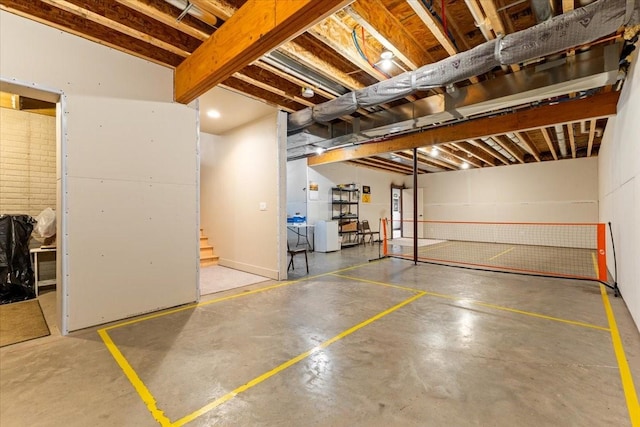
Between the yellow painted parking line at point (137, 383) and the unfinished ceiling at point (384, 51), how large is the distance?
2.68m

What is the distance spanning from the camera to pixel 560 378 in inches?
77.2

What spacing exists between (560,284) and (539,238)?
6.07 meters

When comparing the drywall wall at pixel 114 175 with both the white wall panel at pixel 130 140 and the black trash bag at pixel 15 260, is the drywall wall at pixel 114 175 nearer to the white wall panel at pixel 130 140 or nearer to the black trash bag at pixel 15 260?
the white wall panel at pixel 130 140

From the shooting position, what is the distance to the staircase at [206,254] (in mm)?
6031

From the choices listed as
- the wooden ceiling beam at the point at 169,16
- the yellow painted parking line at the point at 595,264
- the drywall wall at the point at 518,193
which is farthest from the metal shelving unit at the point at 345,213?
the wooden ceiling beam at the point at 169,16

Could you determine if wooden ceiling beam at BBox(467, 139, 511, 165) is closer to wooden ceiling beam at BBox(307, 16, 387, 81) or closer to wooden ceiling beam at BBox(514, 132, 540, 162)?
wooden ceiling beam at BBox(514, 132, 540, 162)

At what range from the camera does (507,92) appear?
139 inches

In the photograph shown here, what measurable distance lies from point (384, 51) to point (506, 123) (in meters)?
3.35

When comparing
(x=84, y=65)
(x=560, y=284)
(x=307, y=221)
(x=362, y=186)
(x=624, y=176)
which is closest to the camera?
(x=84, y=65)

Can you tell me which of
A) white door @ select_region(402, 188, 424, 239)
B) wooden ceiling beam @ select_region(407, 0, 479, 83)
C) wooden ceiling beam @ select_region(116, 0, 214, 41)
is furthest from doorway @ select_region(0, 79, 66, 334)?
white door @ select_region(402, 188, 424, 239)

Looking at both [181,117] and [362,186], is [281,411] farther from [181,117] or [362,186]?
[362,186]

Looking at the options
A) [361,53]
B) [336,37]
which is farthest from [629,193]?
[336,37]

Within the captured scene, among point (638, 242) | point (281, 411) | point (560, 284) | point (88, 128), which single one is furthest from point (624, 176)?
point (88, 128)

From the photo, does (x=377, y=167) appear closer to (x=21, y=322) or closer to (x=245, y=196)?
(x=245, y=196)
